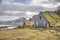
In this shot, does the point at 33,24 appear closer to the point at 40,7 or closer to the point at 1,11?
the point at 40,7

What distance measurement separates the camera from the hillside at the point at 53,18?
6.53 metres

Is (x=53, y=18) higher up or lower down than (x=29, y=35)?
higher up

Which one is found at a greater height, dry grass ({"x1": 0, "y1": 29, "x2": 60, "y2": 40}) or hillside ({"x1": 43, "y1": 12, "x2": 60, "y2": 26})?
hillside ({"x1": 43, "y1": 12, "x2": 60, "y2": 26})

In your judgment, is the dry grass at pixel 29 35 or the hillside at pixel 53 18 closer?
the dry grass at pixel 29 35

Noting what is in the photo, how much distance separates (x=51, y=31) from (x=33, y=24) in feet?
3.32

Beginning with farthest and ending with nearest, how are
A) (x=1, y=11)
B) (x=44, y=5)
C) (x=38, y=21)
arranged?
(x=38, y=21)
(x=44, y=5)
(x=1, y=11)

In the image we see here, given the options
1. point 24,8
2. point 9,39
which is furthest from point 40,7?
point 9,39

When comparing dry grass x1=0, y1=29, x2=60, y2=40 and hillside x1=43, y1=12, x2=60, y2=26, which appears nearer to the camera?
dry grass x1=0, y1=29, x2=60, y2=40

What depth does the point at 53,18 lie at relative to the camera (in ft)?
22.3

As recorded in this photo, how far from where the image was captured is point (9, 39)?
518 centimetres

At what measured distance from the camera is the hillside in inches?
257

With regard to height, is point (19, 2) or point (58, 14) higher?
point (19, 2)

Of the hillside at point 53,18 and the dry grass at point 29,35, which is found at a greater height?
the hillside at point 53,18

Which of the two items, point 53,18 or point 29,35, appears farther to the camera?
point 53,18
